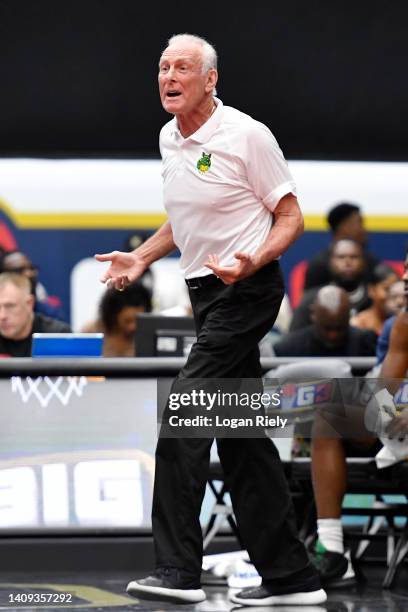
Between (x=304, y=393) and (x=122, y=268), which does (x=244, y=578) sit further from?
(x=122, y=268)

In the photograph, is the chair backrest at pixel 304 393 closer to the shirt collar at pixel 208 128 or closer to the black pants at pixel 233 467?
the black pants at pixel 233 467

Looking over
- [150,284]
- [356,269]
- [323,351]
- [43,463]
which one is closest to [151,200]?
[150,284]

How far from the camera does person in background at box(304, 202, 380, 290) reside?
9.00 metres

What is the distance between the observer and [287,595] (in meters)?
4.32

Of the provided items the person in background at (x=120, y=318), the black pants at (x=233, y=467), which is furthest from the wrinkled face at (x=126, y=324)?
the black pants at (x=233, y=467)

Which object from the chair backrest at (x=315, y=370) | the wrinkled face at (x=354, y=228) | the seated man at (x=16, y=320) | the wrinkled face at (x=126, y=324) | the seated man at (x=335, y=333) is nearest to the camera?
the chair backrest at (x=315, y=370)

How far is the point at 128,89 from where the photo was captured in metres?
12.2

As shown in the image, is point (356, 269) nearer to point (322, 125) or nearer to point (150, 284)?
point (150, 284)

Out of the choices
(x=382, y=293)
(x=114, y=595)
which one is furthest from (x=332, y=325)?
(x=114, y=595)

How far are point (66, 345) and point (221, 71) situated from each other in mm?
6459

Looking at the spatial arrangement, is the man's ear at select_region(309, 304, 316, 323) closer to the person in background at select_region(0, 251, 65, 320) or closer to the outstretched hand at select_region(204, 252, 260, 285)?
the person in background at select_region(0, 251, 65, 320)

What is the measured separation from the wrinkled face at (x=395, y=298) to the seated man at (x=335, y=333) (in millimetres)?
1041

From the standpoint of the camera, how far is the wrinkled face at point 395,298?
820 cm

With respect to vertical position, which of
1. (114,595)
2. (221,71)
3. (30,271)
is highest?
(221,71)
